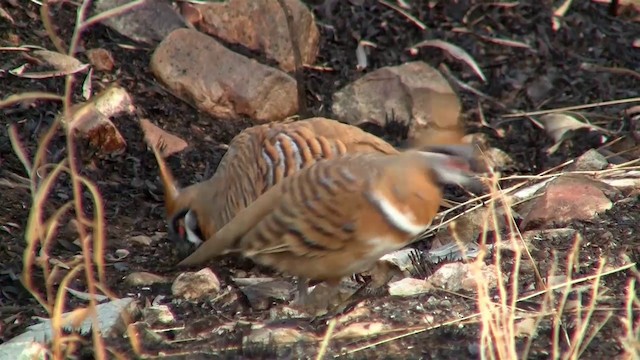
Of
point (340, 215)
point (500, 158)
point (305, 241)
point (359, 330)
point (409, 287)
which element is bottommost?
point (500, 158)

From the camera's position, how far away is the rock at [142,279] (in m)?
4.61

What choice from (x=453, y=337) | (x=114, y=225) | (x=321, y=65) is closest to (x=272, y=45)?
(x=321, y=65)

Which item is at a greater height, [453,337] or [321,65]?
[453,337]

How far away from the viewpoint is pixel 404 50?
685 cm

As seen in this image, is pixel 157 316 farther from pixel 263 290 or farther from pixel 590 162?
pixel 590 162

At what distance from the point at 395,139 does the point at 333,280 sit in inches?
93.3

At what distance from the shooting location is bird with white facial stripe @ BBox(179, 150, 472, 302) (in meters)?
3.54

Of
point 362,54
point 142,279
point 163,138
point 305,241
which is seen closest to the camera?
point 305,241

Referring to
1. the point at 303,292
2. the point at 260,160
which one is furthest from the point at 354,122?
the point at 303,292

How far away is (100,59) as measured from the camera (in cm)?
621

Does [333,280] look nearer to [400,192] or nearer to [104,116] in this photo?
[400,192]

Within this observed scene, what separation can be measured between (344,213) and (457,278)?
685 millimetres

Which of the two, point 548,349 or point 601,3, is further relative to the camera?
point 601,3

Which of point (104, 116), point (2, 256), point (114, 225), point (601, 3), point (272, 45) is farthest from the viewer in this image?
point (601, 3)
